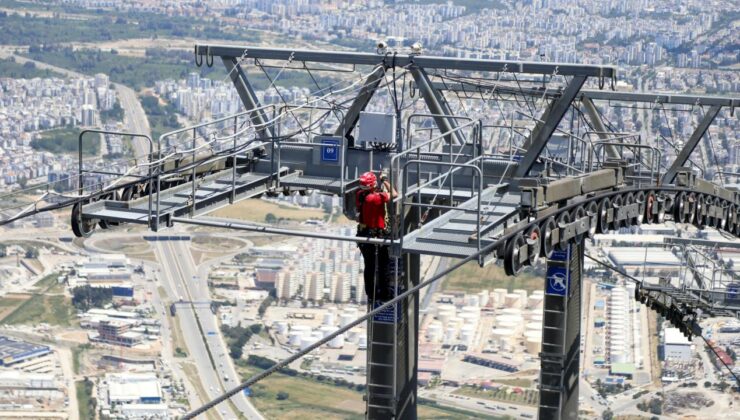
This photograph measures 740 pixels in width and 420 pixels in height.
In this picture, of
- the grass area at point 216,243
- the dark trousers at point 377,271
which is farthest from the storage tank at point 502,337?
the dark trousers at point 377,271

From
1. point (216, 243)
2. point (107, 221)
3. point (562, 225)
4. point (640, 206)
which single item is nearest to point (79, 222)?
point (107, 221)

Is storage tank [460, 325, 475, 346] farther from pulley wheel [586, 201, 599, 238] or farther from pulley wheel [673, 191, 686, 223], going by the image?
pulley wheel [586, 201, 599, 238]

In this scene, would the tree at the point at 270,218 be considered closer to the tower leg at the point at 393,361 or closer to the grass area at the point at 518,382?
the grass area at the point at 518,382

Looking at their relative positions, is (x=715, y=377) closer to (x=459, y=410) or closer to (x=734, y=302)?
(x=459, y=410)

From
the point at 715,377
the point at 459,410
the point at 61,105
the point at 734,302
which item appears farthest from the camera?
the point at 61,105

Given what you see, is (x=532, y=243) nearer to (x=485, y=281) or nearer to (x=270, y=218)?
(x=485, y=281)

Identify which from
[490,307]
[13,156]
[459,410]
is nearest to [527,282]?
[490,307]

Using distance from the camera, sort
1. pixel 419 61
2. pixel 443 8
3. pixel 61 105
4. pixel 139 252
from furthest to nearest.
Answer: pixel 443 8 → pixel 61 105 → pixel 139 252 → pixel 419 61
